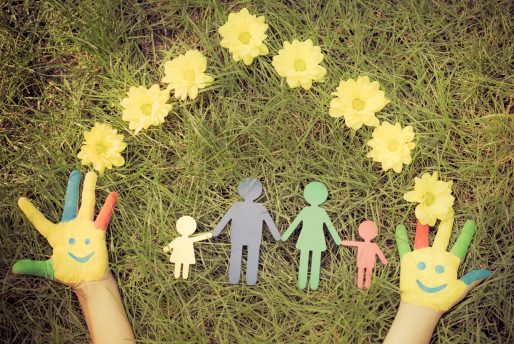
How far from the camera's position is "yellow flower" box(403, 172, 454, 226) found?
1366 millimetres

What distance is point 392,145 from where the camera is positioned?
4.66 ft

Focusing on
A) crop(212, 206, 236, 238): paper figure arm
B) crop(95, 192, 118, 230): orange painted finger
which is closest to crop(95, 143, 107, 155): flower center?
crop(95, 192, 118, 230): orange painted finger

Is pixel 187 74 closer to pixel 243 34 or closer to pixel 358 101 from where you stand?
pixel 243 34

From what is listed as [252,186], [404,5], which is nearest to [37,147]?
[252,186]

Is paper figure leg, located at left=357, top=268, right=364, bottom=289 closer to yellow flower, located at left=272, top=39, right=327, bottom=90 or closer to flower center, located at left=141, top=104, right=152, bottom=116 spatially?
yellow flower, located at left=272, top=39, right=327, bottom=90

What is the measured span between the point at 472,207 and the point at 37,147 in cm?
117

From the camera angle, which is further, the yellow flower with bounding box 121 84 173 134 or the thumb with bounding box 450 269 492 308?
the yellow flower with bounding box 121 84 173 134

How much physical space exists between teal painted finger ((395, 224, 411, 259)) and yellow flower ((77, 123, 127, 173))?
2.41 feet

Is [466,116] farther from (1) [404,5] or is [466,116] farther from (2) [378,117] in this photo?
(1) [404,5]

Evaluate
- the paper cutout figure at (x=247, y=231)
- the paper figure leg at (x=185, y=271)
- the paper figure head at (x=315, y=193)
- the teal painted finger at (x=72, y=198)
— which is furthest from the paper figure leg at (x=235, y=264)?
the teal painted finger at (x=72, y=198)

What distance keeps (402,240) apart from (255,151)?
441mm

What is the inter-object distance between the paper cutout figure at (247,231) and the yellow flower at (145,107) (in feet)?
1.02

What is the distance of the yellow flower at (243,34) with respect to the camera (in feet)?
4.81

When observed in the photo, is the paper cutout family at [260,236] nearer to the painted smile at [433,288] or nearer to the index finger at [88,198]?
the painted smile at [433,288]
